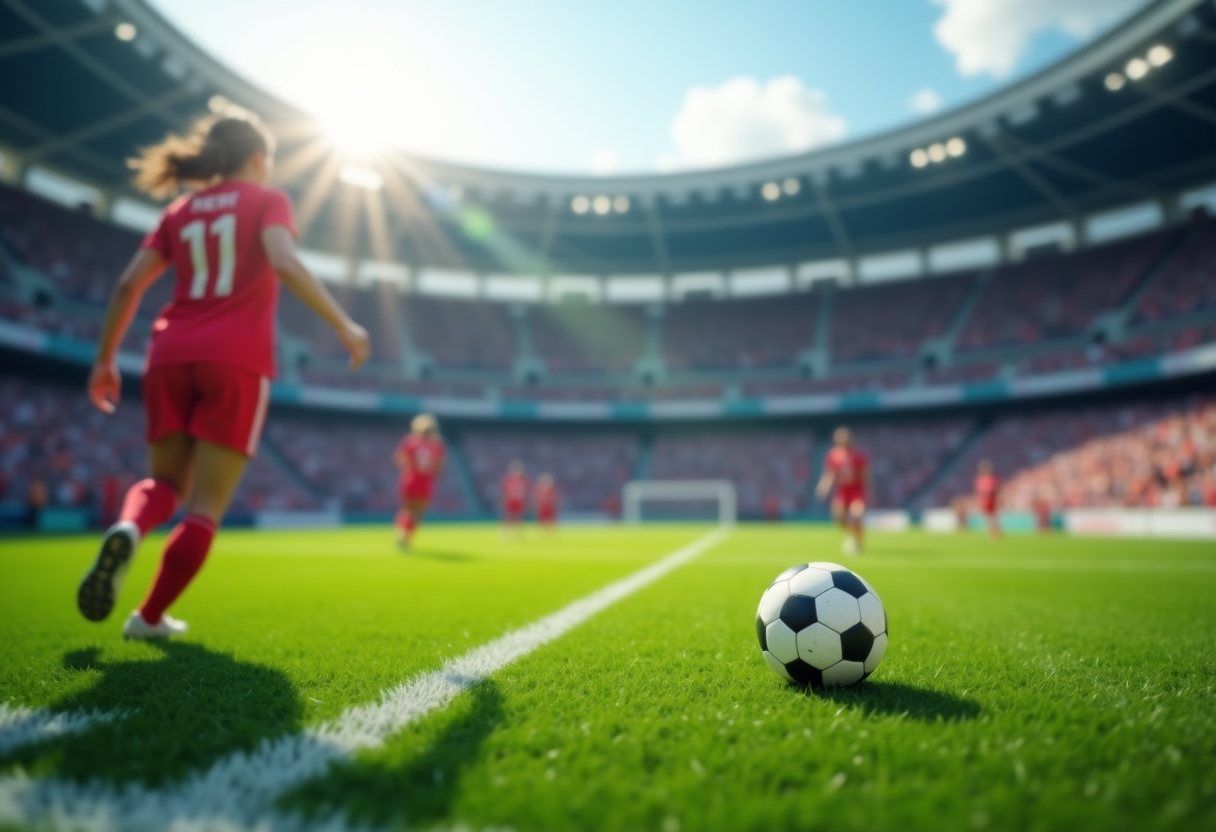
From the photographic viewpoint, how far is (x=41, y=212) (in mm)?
23734

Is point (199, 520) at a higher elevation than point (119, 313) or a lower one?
lower

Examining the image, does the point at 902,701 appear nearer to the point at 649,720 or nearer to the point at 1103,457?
the point at 649,720

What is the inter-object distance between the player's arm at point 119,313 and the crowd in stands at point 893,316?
1249 inches

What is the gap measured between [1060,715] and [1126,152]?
1139 inches

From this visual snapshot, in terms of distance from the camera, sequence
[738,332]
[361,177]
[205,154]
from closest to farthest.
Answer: [205,154] → [361,177] → [738,332]

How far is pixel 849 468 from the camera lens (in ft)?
31.6

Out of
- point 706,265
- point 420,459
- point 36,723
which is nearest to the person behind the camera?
point 36,723

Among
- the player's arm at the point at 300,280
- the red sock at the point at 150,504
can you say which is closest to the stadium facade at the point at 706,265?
the player's arm at the point at 300,280

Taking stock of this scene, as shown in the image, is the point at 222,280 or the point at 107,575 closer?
the point at 107,575

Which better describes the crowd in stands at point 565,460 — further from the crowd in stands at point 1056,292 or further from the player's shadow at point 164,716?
the player's shadow at point 164,716

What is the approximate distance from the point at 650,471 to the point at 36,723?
1220 inches

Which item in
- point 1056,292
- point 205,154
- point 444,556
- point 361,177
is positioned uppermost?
point 361,177

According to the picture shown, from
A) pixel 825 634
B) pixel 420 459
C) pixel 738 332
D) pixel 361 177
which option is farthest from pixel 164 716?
pixel 738 332

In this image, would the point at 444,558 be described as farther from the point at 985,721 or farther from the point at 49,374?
the point at 49,374
